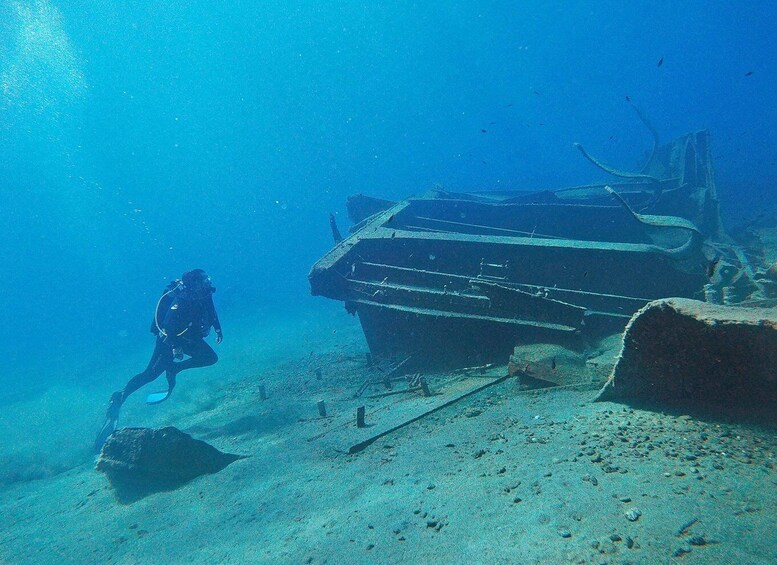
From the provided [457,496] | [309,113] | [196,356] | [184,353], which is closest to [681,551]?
[457,496]

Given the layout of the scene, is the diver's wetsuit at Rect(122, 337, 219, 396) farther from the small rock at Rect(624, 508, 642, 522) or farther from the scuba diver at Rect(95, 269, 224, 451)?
the small rock at Rect(624, 508, 642, 522)

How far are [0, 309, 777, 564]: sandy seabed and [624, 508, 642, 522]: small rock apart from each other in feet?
0.04

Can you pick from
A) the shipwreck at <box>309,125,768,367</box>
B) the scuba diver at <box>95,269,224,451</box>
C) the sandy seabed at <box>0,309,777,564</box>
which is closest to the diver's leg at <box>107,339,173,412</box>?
the scuba diver at <box>95,269,224,451</box>

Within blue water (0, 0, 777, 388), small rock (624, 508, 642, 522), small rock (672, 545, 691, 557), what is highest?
blue water (0, 0, 777, 388)

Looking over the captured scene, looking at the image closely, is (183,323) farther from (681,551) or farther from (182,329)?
(681,551)

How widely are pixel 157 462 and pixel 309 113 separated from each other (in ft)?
601

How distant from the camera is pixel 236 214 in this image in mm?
156500

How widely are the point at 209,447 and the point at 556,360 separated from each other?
4858 millimetres

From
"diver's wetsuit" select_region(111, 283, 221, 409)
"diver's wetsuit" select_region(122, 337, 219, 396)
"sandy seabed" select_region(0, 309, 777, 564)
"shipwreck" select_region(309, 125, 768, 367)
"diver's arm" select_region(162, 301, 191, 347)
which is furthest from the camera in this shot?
"diver's wetsuit" select_region(122, 337, 219, 396)

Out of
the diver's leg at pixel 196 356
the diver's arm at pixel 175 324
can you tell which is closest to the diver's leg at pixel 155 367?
the diver's leg at pixel 196 356

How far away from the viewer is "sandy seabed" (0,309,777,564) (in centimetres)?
Answer: 177

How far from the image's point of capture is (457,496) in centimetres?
250

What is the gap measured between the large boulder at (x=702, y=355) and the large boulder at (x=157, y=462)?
200 inches

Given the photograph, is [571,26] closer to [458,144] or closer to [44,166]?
[458,144]
